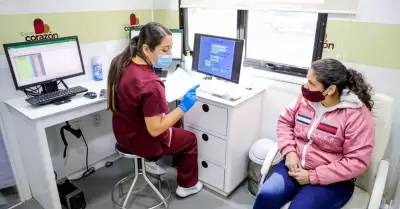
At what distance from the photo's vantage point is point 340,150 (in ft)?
4.91

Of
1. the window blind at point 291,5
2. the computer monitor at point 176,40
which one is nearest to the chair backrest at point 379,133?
the window blind at point 291,5

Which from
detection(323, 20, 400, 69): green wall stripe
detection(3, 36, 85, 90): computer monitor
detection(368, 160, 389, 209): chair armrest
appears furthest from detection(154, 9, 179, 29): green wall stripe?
detection(368, 160, 389, 209): chair armrest

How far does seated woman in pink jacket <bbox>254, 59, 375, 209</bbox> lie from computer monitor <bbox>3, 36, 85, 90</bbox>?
5.15ft

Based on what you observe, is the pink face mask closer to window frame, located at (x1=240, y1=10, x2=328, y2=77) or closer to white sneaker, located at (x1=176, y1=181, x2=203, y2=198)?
window frame, located at (x1=240, y1=10, x2=328, y2=77)

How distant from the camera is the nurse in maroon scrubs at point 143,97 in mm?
1588

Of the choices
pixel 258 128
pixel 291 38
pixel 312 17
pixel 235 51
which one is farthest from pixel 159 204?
pixel 291 38

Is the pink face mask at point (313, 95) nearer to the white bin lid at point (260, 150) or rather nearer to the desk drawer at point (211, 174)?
the white bin lid at point (260, 150)

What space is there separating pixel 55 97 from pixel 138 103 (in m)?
0.68

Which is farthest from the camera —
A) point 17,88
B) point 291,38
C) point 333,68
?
point 291,38

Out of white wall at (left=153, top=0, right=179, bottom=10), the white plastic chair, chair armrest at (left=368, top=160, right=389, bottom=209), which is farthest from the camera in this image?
white wall at (left=153, top=0, right=179, bottom=10)

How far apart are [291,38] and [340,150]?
94.4 inches

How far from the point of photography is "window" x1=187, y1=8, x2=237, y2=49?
2693mm

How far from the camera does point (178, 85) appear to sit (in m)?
2.11

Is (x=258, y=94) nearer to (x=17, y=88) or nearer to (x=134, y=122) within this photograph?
(x=134, y=122)
